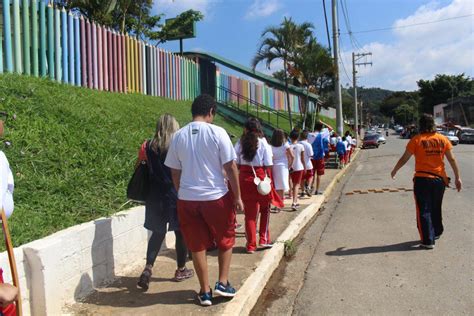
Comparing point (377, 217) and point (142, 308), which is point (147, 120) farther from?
point (142, 308)

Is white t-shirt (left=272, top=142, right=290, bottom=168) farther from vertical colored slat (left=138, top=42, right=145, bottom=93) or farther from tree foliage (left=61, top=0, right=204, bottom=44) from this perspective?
tree foliage (left=61, top=0, right=204, bottom=44)

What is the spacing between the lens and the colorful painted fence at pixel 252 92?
70.8ft

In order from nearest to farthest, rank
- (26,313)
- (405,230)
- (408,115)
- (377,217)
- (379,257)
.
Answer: (26,313) < (379,257) < (405,230) < (377,217) < (408,115)

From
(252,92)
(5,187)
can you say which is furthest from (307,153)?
(252,92)

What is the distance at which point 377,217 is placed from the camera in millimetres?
8281

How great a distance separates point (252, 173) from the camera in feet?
19.4

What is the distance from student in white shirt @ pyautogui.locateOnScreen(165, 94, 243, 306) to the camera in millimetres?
3945

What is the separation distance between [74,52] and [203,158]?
7.37m

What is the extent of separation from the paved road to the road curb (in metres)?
0.40

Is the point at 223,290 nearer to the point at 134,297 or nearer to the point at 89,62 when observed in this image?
the point at 134,297

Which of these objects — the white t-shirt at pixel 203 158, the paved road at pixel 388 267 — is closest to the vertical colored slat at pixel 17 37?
the white t-shirt at pixel 203 158

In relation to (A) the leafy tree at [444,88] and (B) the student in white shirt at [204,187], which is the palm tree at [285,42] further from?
(A) the leafy tree at [444,88]

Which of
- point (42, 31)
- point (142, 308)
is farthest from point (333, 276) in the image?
point (42, 31)

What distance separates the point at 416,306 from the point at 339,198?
6.93 m
